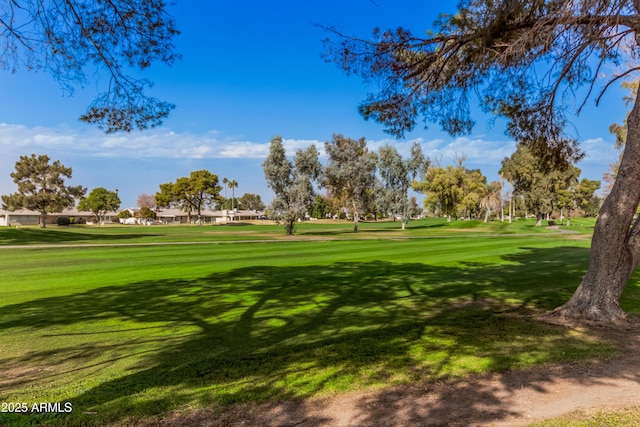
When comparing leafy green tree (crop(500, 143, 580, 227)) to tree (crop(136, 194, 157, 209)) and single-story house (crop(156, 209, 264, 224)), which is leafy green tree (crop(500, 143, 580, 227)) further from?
tree (crop(136, 194, 157, 209))

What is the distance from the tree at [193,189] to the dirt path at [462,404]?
346 feet

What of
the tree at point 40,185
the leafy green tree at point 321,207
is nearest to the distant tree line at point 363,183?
the tree at point 40,185

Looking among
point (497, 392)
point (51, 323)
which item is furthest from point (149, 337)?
point (497, 392)

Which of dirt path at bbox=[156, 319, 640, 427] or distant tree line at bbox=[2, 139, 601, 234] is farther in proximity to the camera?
distant tree line at bbox=[2, 139, 601, 234]

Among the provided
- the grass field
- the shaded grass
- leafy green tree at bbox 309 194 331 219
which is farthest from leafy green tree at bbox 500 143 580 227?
leafy green tree at bbox 309 194 331 219

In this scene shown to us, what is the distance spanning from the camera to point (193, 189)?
108000mm

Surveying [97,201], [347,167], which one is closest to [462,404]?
[347,167]

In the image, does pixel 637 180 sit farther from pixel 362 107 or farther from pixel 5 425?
pixel 5 425

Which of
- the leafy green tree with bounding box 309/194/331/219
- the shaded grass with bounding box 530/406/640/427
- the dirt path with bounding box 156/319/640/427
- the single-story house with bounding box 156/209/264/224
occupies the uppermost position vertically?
the leafy green tree with bounding box 309/194/331/219

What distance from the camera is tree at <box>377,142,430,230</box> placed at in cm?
6425

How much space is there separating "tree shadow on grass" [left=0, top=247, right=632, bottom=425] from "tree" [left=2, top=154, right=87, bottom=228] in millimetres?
83328

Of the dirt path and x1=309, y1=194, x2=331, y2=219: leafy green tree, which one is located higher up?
x1=309, y1=194, x2=331, y2=219: leafy green tree

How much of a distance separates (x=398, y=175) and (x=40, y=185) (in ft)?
237

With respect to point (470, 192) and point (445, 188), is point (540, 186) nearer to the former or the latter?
point (445, 188)
